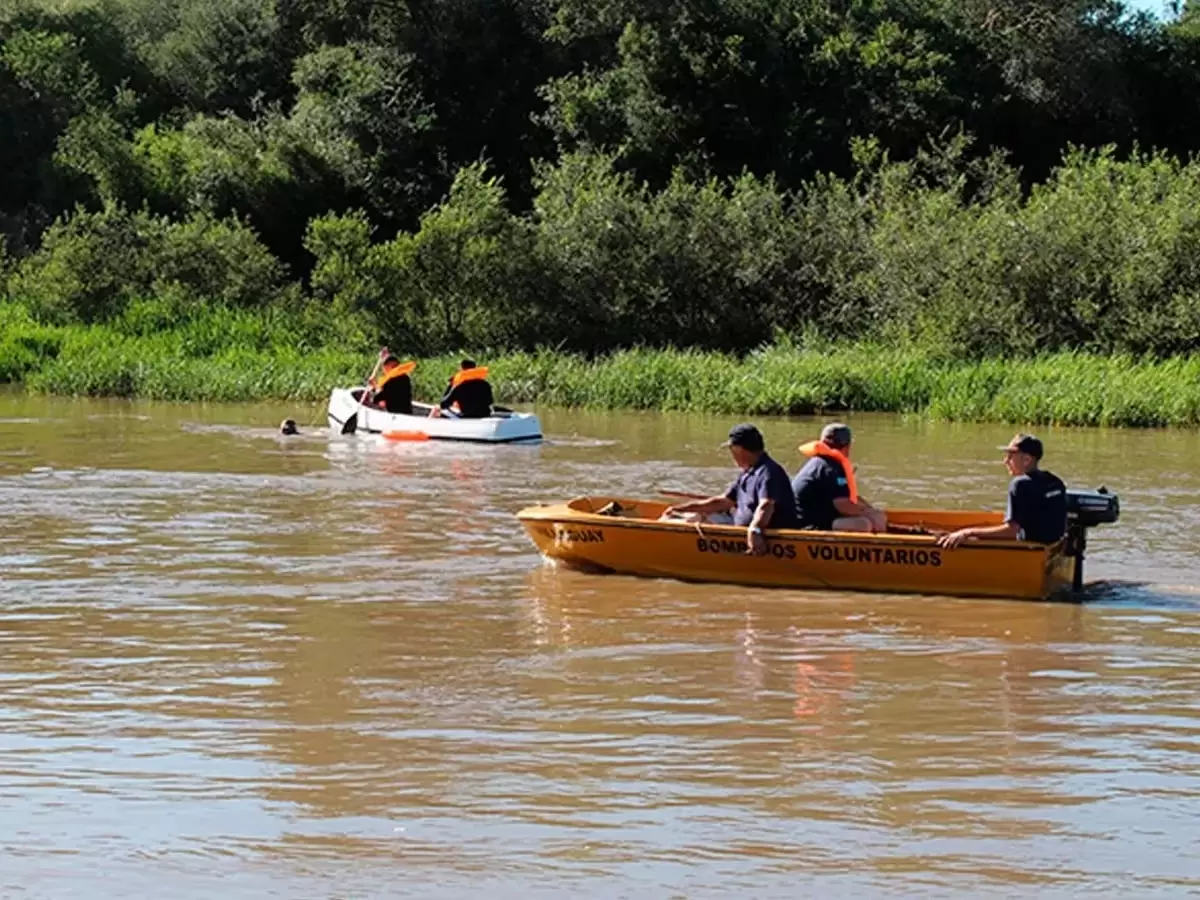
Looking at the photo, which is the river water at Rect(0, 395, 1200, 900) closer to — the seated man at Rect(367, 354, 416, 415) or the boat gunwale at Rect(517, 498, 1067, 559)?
the boat gunwale at Rect(517, 498, 1067, 559)

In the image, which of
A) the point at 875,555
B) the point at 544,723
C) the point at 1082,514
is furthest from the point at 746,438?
the point at 544,723

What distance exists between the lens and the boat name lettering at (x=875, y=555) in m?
13.6

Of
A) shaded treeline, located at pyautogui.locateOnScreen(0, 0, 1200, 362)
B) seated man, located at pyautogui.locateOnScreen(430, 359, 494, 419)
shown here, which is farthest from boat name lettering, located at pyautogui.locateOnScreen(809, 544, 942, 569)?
shaded treeline, located at pyautogui.locateOnScreen(0, 0, 1200, 362)

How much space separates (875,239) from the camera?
3672cm

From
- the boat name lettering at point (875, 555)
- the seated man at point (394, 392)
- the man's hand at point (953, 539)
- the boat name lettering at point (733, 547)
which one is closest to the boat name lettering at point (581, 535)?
the boat name lettering at point (733, 547)

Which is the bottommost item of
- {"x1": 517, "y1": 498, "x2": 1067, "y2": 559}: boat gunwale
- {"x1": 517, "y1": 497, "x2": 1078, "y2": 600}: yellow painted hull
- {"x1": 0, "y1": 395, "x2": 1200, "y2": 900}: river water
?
{"x1": 0, "y1": 395, "x2": 1200, "y2": 900}: river water

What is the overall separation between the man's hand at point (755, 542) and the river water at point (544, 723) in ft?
1.11

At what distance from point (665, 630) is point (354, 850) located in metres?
5.12

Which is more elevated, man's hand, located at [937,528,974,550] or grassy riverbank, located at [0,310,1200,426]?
grassy riverbank, located at [0,310,1200,426]

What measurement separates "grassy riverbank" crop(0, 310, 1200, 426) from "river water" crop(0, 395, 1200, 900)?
10811mm

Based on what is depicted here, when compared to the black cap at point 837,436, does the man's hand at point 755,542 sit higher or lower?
lower

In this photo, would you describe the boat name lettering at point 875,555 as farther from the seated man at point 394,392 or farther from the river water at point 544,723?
the seated man at point 394,392

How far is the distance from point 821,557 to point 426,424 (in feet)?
40.4

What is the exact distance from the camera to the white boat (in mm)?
24672
